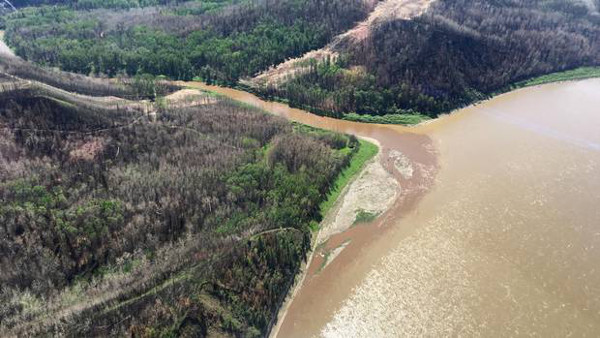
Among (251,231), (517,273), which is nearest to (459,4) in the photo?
(517,273)

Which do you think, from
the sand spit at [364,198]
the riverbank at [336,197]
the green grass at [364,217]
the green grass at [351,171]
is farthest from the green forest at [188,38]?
the green grass at [364,217]

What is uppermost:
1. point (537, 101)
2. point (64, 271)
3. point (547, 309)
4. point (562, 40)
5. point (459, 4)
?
point (459, 4)

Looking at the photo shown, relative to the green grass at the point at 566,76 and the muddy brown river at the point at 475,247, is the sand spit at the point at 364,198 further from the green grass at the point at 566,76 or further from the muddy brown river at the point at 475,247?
the green grass at the point at 566,76

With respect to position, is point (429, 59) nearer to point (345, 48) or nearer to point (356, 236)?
point (345, 48)

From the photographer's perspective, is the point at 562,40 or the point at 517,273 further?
the point at 562,40

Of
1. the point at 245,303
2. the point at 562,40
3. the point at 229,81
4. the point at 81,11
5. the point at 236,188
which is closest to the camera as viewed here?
the point at 245,303

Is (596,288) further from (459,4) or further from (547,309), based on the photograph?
(459,4)

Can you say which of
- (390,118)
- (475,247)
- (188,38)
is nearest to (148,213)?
(475,247)
